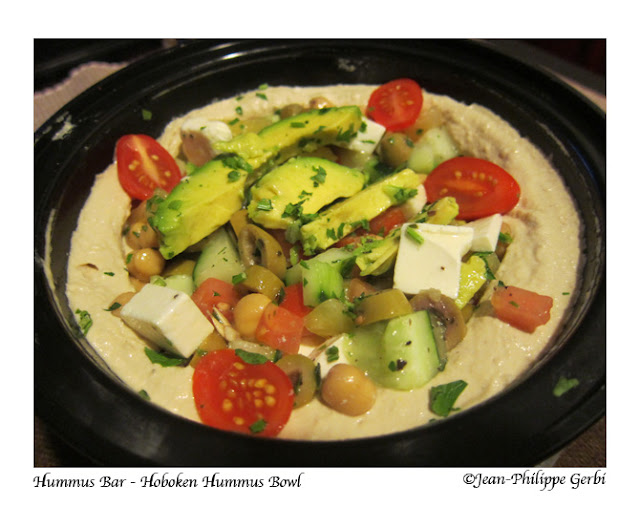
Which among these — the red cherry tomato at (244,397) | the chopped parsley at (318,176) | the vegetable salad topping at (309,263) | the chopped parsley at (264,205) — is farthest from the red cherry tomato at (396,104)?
the red cherry tomato at (244,397)

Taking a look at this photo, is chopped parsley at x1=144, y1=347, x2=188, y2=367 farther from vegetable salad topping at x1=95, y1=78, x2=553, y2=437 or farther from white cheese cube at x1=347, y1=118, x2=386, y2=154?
white cheese cube at x1=347, y1=118, x2=386, y2=154

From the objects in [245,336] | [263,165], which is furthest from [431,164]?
[245,336]

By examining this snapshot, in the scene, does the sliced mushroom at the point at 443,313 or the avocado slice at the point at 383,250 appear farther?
the avocado slice at the point at 383,250

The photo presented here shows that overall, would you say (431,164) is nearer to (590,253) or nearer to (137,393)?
(590,253)

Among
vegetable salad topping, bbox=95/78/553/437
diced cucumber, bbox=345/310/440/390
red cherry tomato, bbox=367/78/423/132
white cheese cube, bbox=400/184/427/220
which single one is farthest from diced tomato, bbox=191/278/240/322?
red cherry tomato, bbox=367/78/423/132

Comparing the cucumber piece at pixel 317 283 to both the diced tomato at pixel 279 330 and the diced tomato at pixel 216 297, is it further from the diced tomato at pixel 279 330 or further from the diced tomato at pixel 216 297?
the diced tomato at pixel 216 297
